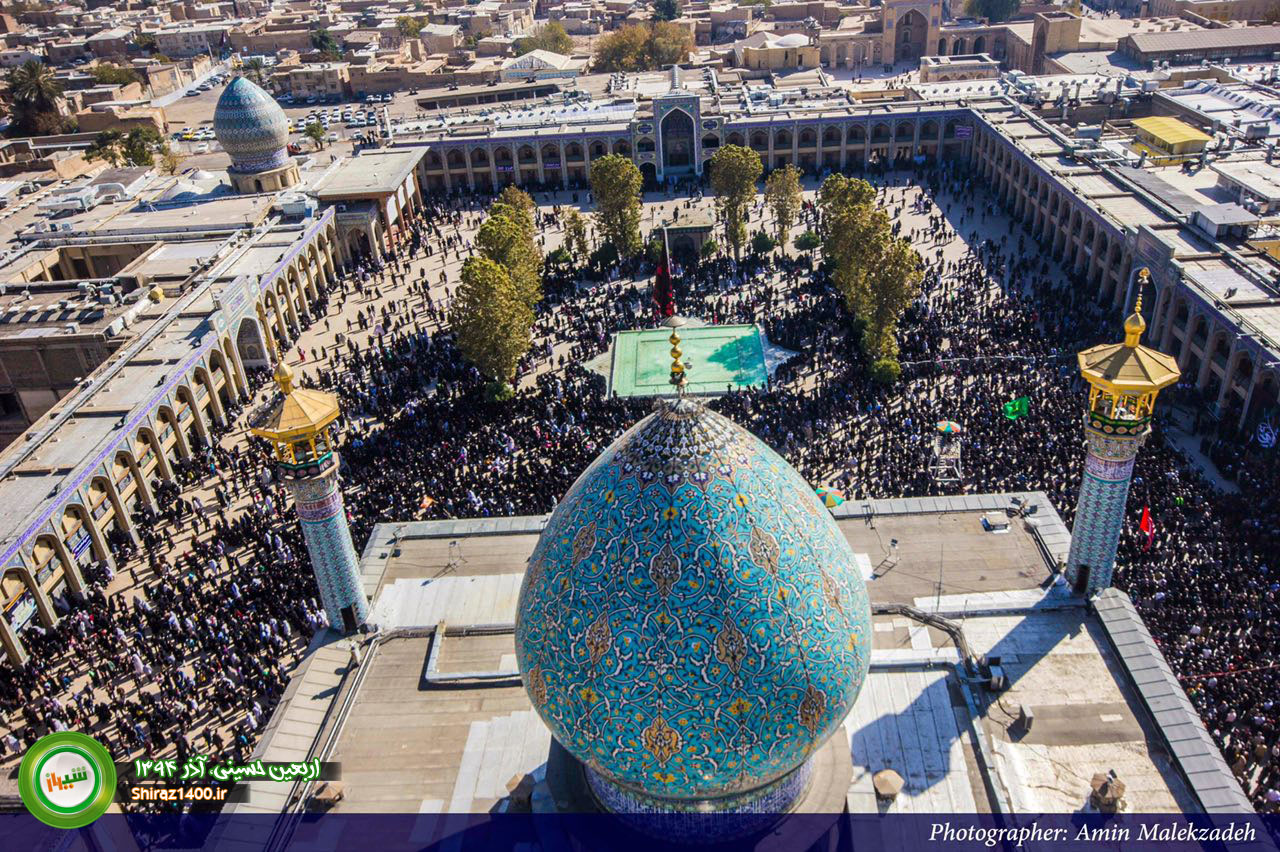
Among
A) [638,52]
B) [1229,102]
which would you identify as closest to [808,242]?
[1229,102]

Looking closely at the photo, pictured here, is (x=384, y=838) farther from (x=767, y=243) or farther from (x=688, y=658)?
(x=767, y=243)

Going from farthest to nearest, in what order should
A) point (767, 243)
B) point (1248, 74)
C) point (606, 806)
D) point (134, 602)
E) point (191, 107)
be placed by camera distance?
point (191, 107)
point (1248, 74)
point (767, 243)
point (134, 602)
point (606, 806)

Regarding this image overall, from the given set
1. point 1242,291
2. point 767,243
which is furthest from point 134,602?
point 1242,291

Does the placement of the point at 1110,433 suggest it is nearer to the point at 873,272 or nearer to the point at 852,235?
the point at 873,272

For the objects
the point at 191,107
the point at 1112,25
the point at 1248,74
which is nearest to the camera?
the point at 1248,74

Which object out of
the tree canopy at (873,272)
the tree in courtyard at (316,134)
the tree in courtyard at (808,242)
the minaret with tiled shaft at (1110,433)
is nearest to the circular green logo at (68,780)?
the minaret with tiled shaft at (1110,433)

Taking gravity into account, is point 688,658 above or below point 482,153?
above

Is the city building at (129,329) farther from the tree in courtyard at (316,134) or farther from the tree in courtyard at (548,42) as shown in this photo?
the tree in courtyard at (548,42)
